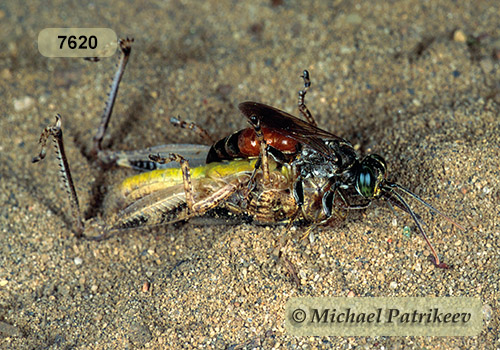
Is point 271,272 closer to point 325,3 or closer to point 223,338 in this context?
point 223,338

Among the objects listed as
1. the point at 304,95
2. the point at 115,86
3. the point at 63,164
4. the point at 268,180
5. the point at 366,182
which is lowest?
the point at 63,164

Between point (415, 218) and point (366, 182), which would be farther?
point (366, 182)

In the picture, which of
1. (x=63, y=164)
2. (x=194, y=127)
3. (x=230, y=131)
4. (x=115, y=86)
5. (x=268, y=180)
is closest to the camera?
(x=268, y=180)

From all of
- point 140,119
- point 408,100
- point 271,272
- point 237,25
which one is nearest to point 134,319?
point 271,272

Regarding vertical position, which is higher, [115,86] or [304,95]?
[304,95]

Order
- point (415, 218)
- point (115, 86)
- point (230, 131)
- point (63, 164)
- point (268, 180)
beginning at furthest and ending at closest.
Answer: point (230, 131), point (115, 86), point (63, 164), point (268, 180), point (415, 218)

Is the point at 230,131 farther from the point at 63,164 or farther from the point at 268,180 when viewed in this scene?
the point at 63,164

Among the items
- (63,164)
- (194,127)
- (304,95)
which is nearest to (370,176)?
(304,95)

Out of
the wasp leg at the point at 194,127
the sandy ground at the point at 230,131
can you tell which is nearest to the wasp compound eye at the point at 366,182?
the sandy ground at the point at 230,131
